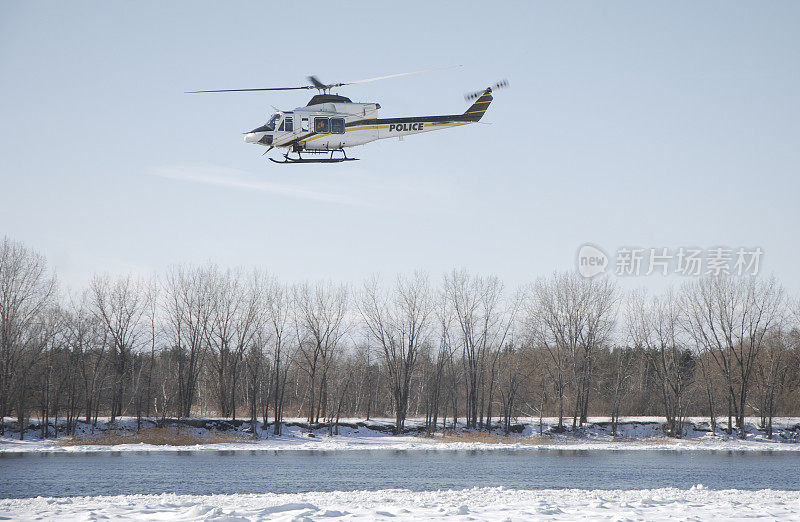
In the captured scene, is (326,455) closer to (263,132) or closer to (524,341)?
(263,132)

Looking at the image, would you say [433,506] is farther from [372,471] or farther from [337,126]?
[337,126]

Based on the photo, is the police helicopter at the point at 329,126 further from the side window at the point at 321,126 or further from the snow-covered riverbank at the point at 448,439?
the snow-covered riverbank at the point at 448,439

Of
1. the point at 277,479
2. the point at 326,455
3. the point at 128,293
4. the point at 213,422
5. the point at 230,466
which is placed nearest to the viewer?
the point at 277,479

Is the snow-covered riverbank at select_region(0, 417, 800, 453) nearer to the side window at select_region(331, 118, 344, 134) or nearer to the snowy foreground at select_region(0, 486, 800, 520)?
the snowy foreground at select_region(0, 486, 800, 520)

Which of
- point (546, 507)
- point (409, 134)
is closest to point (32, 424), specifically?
point (409, 134)

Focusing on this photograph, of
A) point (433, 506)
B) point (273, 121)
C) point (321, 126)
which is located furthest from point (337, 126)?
point (433, 506)

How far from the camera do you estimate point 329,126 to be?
27812 mm

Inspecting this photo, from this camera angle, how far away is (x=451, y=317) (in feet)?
187

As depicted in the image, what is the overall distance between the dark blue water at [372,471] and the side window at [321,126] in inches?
537

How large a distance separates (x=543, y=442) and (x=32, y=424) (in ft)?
111

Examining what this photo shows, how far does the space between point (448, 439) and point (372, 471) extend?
18.0m

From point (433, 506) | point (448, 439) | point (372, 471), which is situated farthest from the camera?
point (448, 439)

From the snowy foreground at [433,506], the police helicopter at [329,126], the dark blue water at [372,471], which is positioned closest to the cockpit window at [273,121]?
the police helicopter at [329,126]

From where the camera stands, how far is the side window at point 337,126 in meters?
27.9
